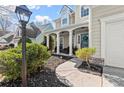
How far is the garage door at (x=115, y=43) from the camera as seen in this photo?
5312 millimetres

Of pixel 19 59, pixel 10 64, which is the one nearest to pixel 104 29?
pixel 19 59

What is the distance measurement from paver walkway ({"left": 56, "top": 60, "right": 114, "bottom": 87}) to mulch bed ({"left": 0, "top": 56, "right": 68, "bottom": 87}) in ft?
0.52

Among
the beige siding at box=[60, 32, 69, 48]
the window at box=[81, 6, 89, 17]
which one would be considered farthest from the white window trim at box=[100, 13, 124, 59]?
the beige siding at box=[60, 32, 69, 48]

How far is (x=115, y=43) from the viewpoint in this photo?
215 inches

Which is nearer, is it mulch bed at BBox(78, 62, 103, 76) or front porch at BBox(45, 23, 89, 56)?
mulch bed at BBox(78, 62, 103, 76)

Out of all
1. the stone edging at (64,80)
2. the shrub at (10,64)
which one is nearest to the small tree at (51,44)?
the stone edging at (64,80)

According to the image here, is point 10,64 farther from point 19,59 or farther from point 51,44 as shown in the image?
point 51,44

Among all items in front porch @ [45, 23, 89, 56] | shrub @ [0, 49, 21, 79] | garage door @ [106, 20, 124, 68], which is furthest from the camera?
front porch @ [45, 23, 89, 56]

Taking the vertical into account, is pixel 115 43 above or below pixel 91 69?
above

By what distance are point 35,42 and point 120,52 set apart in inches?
104

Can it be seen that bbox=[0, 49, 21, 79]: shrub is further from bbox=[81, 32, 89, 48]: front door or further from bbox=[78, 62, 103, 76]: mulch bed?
bbox=[81, 32, 89, 48]: front door

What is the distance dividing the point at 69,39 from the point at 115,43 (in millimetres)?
1834

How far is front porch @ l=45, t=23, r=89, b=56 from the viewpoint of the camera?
18.8 ft
